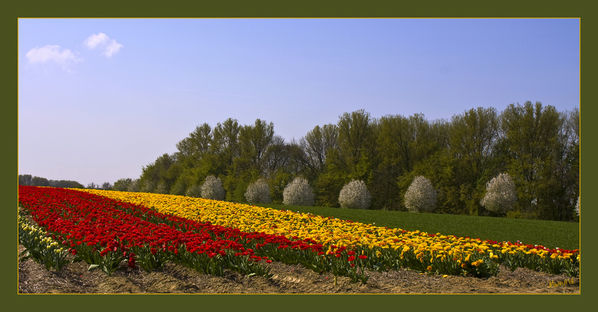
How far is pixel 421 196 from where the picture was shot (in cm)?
2761

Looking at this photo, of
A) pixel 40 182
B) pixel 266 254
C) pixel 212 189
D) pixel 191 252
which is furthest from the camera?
pixel 212 189

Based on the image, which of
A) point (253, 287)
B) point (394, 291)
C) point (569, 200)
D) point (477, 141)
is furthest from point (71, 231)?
point (477, 141)

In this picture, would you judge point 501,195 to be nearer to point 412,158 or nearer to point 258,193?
point 412,158

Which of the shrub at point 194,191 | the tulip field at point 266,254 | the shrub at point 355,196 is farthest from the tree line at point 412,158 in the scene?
the tulip field at point 266,254

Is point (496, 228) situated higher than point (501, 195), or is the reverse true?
point (501, 195)

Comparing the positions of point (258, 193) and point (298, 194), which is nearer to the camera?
point (298, 194)

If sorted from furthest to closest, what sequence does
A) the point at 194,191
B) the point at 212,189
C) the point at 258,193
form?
the point at 194,191
the point at 212,189
the point at 258,193

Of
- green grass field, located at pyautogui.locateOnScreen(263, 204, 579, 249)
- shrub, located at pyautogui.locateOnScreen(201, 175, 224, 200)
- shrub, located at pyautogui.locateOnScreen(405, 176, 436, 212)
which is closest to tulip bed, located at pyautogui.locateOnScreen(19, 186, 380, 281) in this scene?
green grass field, located at pyautogui.locateOnScreen(263, 204, 579, 249)

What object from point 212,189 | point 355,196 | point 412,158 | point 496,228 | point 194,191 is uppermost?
point 412,158

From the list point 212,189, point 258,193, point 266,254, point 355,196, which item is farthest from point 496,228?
point 212,189

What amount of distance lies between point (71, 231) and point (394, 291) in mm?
5412

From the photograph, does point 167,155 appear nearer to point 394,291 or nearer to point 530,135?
point 530,135

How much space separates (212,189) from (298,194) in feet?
31.2

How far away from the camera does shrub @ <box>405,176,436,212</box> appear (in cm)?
2769
